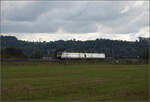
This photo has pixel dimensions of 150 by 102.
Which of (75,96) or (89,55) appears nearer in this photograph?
(75,96)

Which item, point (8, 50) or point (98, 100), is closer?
point (98, 100)

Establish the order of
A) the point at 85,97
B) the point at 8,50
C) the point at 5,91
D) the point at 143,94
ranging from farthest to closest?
the point at 8,50, the point at 5,91, the point at 143,94, the point at 85,97

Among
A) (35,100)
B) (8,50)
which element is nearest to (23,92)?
(35,100)

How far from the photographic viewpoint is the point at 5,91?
24562 mm

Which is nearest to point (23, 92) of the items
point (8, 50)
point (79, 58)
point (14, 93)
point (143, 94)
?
point (14, 93)

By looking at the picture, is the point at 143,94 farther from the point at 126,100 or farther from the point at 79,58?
the point at 79,58

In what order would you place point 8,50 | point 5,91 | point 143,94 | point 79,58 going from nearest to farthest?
1. point 143,94
2. point 5,91
3. point 79,58
4. point 8,50

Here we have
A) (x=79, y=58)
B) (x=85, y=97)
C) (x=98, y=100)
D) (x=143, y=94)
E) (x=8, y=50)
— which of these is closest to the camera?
(x=98, y=100)

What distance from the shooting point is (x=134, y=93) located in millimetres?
23547

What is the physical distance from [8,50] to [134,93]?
130691 mm

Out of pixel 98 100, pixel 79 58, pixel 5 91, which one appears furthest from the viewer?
pixel 79 58

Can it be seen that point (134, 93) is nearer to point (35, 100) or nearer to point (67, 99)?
point (67, 99)

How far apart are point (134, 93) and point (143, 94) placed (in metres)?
0.66

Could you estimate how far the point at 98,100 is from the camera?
2028cm
